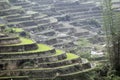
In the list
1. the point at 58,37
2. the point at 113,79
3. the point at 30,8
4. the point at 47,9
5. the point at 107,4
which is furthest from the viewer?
the point at 47,9

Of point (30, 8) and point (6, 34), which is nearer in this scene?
point (6, 34)

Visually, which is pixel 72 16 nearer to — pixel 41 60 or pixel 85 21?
pixel 85 21

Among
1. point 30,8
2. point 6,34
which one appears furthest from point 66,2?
point 6,34

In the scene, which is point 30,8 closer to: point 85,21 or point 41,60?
point 85,21

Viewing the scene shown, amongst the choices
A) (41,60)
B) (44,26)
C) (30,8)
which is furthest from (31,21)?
(41,60)

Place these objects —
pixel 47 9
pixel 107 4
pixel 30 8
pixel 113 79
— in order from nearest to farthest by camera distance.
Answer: pixel 113 79 < pixel 107 4 < pixel 30 8 < pixel 47 9

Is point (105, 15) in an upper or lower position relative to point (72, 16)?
upper
